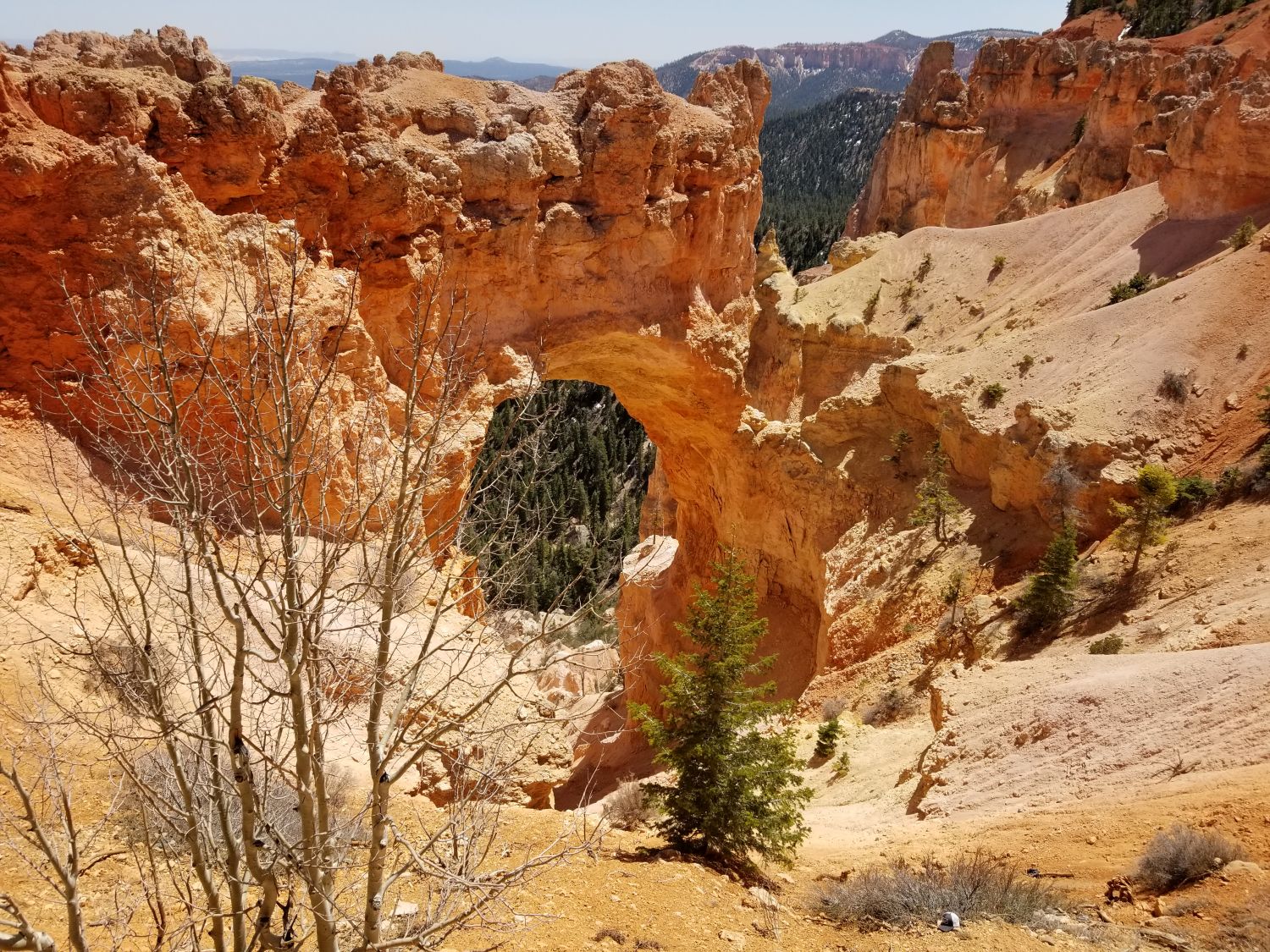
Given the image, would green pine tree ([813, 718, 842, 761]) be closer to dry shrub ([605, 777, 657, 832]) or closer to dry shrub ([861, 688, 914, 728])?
dry shrub ([861, 688, 914, 728])

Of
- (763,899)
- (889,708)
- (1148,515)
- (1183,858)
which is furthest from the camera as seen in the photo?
(889,708)

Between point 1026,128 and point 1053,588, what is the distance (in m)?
45.9

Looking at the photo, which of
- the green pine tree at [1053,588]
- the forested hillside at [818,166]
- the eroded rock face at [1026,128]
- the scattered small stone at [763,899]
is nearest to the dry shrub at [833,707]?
the green pine tree at [1053,588]

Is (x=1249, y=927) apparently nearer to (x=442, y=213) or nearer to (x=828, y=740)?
(x=828, y=740)

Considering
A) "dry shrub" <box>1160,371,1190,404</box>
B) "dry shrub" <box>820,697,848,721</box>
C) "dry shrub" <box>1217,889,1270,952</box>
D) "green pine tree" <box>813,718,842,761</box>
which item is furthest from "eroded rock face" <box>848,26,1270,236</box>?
"dry shrub" <box>1217,889,1270,952</box>

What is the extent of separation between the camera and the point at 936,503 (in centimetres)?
2017

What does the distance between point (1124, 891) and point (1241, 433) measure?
12.6 m

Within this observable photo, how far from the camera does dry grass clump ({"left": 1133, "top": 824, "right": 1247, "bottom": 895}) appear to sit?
841cm

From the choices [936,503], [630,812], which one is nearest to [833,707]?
[936,503]

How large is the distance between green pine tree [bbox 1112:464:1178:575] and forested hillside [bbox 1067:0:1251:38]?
58141 mm

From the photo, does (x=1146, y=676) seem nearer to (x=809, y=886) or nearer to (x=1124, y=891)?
(x=1124, y=891)

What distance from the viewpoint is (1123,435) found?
60.6ft

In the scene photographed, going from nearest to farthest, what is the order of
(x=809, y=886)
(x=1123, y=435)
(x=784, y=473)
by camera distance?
(x=809, y=886), (x=1123, y=435), (x=784, y=473)

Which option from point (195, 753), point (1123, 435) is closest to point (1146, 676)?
point (1123, 435)
